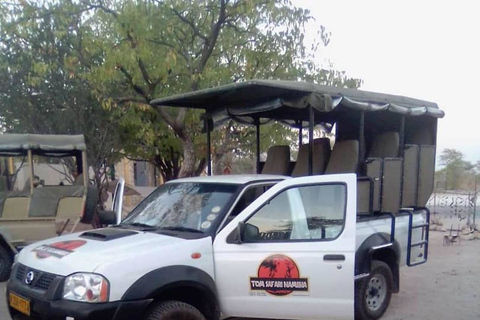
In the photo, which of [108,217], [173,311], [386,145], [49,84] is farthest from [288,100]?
[49,84]

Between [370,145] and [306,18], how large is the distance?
4854 mm

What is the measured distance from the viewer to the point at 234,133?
12625 millimetres

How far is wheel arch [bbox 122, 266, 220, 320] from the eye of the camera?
397cm

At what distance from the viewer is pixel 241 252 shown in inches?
175

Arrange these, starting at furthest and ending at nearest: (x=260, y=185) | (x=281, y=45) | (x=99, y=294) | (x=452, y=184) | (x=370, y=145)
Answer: (x=452, y=184)
(x=281, y=45)
(x=370, y=145)
(x=260, y=185)
(x=99, y=294)

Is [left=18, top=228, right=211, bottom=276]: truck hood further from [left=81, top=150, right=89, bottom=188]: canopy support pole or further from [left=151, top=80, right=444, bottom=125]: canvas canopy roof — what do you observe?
[left=81, top=150, right=89, bottom=188]: canopy support pole

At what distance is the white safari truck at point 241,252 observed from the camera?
3938 millimetres

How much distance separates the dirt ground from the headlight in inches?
107

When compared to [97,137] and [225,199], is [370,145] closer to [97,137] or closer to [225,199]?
[225,199]

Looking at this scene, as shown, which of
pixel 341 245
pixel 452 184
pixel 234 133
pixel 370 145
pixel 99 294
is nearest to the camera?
pixel 99 294

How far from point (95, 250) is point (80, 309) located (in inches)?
19.8

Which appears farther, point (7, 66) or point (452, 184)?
point (452, 184)

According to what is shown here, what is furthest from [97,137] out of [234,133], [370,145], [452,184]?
[452,184]

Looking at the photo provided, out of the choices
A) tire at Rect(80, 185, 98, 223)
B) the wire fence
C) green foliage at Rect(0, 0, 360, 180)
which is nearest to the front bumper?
tire at Rect(80, 185, 98, 223)
